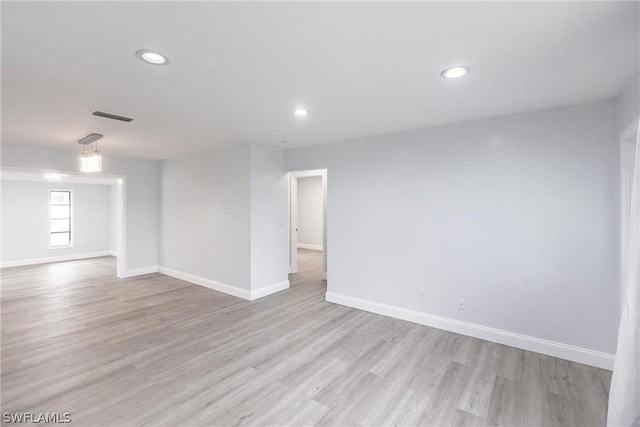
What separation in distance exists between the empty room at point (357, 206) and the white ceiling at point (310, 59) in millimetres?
16

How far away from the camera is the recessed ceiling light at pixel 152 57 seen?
6.03ft

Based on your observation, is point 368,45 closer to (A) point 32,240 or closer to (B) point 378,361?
(B) point 378,361

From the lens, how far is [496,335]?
3.20m

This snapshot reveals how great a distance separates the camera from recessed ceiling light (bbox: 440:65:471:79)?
2.04 meters

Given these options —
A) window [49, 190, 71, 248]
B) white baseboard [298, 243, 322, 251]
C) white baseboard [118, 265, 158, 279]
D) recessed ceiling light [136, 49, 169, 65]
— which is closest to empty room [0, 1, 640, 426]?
recessed ceiling light [136, 49, 169, 65]

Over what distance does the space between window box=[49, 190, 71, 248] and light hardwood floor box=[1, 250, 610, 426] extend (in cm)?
484

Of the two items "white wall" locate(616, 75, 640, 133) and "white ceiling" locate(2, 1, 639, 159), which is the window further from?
"white wall" locate(616, 75, 640, 133)

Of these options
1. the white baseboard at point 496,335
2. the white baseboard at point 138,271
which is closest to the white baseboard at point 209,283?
the white baseboard at point 138,271

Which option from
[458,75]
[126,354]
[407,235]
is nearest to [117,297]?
[126,354]

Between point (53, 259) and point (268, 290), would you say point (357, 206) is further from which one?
point (53, 259)

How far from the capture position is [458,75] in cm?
216

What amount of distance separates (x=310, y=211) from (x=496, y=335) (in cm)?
755

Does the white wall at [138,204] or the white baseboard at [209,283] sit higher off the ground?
the white wall at [138,204]

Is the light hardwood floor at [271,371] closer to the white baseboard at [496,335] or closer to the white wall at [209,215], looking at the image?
the white baseboard at [496,335]
